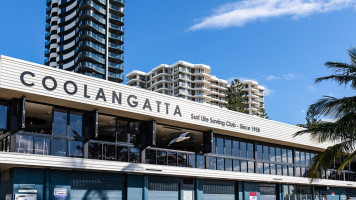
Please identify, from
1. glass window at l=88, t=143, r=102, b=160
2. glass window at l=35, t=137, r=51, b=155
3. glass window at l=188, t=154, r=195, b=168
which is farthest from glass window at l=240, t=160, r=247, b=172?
glass window at l=35, t=137, r=51, b=155

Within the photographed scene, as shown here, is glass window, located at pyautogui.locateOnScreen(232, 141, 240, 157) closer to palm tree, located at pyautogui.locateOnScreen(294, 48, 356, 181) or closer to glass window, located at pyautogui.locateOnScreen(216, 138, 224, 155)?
glass window, located at pyautogui.locateOnScreen(216, 138, 224, 155)

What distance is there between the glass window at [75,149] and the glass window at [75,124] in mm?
389

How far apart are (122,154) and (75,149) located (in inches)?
112

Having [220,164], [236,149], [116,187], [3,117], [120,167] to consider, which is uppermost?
[3,117]

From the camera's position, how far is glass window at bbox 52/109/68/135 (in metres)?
21.8

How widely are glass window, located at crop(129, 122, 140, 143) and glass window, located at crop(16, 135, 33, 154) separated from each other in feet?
19.1

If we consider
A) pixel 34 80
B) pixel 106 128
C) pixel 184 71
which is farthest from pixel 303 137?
pixel 184 71

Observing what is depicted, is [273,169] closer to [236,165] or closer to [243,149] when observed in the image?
[243,149]

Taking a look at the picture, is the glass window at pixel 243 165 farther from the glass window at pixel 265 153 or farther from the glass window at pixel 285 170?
the glass window at pixel 285 170

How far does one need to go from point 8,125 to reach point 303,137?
2274 centimetres

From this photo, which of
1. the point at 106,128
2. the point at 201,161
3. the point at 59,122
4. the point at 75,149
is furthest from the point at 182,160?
the point at 59,122

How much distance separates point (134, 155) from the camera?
24.9 metres

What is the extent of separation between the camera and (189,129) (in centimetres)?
2878

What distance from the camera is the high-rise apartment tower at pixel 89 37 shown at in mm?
86688
